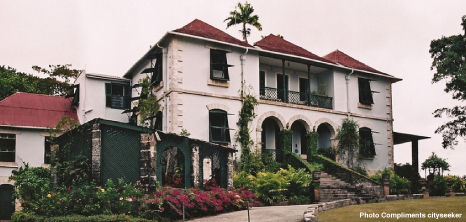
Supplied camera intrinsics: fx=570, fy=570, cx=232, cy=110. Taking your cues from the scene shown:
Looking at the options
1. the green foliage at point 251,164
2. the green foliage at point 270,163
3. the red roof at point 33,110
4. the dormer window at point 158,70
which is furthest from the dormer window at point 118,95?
the green foliage at point 270,163

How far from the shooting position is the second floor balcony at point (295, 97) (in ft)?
89.8

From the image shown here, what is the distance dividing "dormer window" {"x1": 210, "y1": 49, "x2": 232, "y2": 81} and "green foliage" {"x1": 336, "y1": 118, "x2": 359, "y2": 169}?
7.09 meters

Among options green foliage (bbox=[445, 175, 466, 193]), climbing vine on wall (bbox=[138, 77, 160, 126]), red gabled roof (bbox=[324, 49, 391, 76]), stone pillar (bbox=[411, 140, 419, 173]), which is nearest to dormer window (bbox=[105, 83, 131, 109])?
climbing vine on wall (bbox=[138, 77, 160, 126])

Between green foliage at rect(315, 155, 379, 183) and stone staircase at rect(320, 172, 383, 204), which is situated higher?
green foliage at rect(315, 155, 379, 183)

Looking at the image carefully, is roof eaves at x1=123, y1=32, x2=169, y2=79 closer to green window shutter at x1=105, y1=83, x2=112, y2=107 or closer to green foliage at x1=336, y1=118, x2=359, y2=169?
green window shutter at x1=105, y1=83, x2=112, y2=107

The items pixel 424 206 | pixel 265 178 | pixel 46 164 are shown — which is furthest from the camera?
pixel 46 164

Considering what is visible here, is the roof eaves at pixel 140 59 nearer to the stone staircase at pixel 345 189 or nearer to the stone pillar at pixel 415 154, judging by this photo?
the stone staircase at pixel 345 189

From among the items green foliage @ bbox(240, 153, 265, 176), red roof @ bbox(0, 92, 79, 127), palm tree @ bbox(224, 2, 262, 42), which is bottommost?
green foliage @ bbox(240, 153, 265, 176)

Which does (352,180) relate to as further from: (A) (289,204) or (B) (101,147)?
(B) (101,147)

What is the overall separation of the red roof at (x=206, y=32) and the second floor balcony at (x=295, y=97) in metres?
→ 2.65

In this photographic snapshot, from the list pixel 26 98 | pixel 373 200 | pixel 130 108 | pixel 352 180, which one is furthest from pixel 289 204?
pixel 26 98

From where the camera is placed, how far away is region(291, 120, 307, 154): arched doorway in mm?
28727

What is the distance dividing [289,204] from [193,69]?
7591 mm

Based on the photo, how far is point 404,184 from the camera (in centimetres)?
2539
